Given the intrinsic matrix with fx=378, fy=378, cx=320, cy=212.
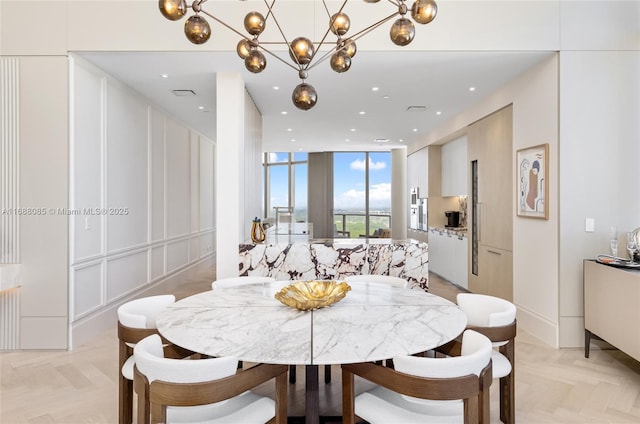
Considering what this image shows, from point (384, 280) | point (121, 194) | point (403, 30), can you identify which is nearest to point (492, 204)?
point (384, 280)

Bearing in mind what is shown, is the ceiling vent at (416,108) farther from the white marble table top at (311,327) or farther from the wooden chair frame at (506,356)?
the wooden chair frame at (506,356)

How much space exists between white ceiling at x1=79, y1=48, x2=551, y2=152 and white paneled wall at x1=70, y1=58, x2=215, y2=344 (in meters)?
0.30

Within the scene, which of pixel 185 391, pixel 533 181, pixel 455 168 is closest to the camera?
pixel 185 391

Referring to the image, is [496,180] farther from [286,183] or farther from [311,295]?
[286,183]

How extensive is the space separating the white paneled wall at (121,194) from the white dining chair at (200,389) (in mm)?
2632

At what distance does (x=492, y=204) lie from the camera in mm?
4926

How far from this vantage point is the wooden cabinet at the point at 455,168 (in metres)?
6.30

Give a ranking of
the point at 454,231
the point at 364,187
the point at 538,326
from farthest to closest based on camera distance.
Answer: the point at 364,187 → the point at 454,231 → the point at 538,326

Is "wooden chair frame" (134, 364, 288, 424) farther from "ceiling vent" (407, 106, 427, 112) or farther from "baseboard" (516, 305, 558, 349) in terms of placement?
"ceiling vent" (407, 106, 427, 112)

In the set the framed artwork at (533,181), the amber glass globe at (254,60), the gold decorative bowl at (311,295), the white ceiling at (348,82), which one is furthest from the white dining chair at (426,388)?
the white ceiling at (348,82)

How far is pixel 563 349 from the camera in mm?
3531

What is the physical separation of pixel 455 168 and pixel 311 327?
5591 mm

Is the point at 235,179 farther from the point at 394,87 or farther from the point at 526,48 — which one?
the point at 526,48

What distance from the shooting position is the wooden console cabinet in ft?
9.30
